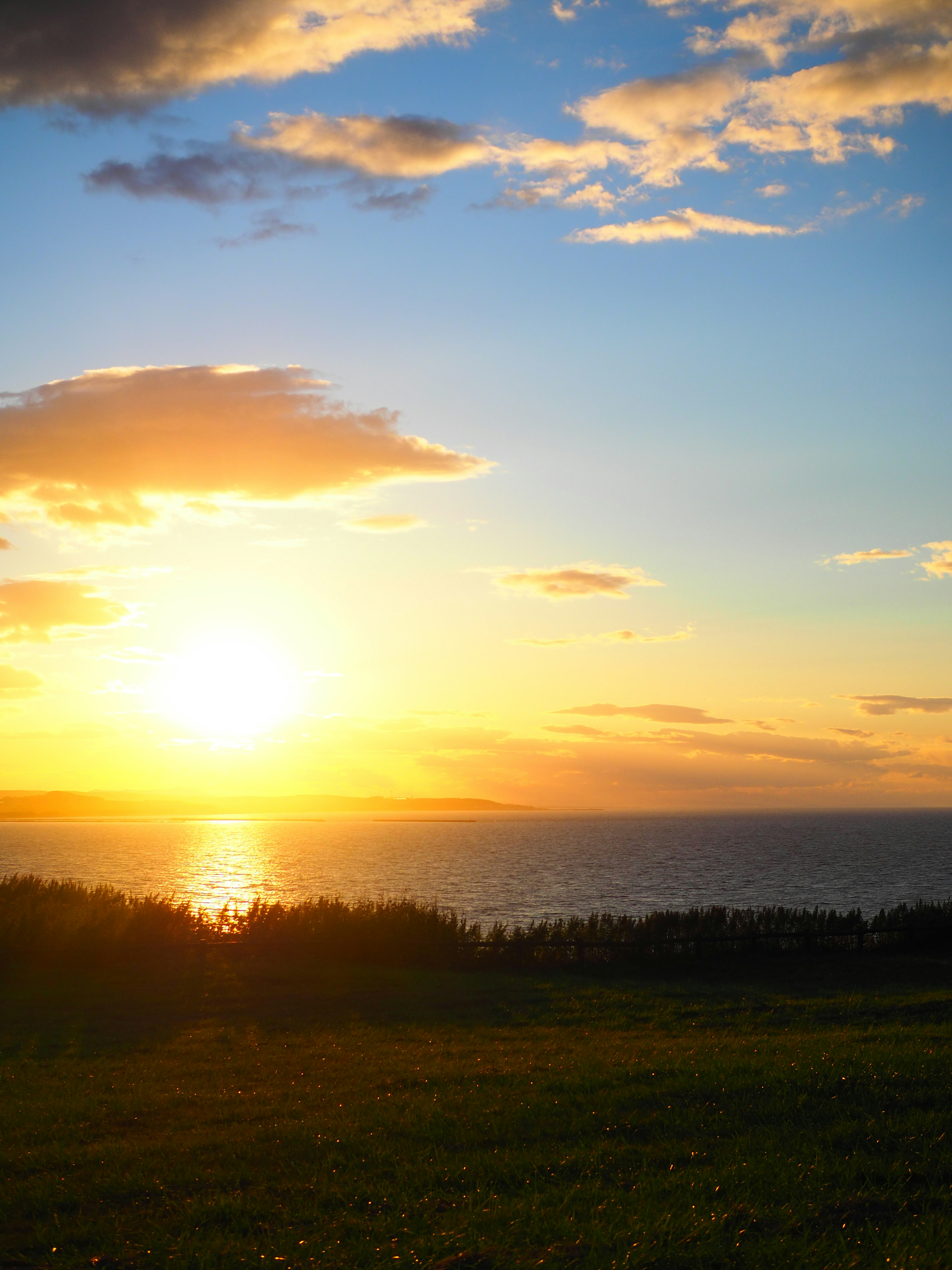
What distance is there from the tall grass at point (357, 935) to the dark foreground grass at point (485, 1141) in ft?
20.2

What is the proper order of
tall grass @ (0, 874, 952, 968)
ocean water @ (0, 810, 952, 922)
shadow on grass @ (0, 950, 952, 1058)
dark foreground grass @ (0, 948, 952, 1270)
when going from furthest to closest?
ocean water @ (0, 810, 952, 922), tall grass @ (0, 874, 952, 968), shadow on grass @ (0, 950, 952, 1058), dark foreground grass @ (0, 948, 952, 1270)

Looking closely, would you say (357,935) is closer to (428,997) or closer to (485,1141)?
(428,997)

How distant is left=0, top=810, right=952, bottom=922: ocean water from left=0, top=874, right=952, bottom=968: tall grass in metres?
7.34

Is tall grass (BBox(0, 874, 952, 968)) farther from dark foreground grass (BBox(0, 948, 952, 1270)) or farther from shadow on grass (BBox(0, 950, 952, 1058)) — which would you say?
dark foreground grass (BBox(0, 948, 952, 1270))

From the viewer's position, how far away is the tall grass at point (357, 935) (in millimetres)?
23391

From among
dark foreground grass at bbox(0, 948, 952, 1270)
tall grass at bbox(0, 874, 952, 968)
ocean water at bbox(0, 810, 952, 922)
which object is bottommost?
ocean water at bbox(0, 810, 952, 922)

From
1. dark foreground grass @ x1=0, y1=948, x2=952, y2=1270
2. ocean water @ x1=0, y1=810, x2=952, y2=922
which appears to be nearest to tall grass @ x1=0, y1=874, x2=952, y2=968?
dark foreground grass @ x1=0, y1=948, x2=952, y2=1270

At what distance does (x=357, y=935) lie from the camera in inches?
1006

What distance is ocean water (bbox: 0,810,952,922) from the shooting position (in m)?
59.6

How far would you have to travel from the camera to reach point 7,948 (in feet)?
73.9

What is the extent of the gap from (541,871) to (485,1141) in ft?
256

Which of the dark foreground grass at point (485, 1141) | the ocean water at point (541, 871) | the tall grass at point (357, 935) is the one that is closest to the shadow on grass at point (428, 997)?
the dark foreground grass at point (485, 1141)

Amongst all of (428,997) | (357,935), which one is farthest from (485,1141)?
(357,935)

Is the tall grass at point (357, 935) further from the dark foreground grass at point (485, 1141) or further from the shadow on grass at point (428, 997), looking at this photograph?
the dark foreground grass at point (485, 1141)
